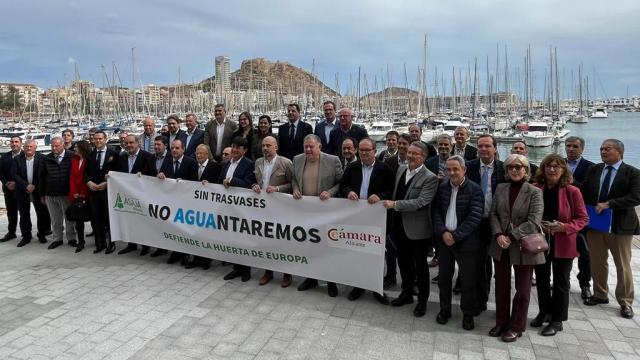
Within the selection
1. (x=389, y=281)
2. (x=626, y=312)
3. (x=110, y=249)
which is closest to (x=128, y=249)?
(x=110, y=249)

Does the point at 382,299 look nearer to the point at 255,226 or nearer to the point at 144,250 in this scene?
the point at 255,226

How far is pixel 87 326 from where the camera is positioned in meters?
4.65

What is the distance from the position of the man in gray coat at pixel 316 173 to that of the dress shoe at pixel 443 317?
1.33 m

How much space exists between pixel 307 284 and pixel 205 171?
229 cm

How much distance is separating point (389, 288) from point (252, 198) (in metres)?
2.19

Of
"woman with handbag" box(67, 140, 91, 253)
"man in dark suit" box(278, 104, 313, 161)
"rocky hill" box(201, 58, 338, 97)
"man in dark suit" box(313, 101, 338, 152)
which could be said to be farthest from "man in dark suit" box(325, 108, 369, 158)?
"rocky hill" box(201, 58, 338, 97)

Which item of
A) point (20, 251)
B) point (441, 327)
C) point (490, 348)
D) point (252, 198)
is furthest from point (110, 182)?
point (490, 348)

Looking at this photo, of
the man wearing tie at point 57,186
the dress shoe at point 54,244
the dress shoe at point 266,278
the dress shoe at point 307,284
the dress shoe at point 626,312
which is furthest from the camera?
the dress shoe at point 54,244

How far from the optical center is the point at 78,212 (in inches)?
284

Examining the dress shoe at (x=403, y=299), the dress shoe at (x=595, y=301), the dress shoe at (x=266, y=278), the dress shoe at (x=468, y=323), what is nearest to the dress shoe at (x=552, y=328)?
the dress shoe at (x=468, y=323)

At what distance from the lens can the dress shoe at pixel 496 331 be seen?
14.6 feet

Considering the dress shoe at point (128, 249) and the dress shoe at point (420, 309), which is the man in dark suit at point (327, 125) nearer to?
the dress shoe at point (420, 309)

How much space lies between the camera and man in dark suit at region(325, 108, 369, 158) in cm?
700

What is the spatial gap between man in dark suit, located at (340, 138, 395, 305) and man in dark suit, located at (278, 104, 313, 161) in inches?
93.2
